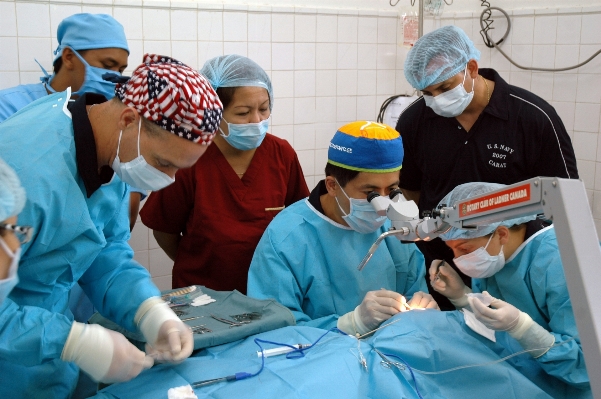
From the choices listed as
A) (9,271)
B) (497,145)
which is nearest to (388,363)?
(9,271)

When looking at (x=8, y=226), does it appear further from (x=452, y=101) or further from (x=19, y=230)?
(x=452, y=101)

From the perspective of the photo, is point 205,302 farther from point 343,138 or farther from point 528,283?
point 528,283

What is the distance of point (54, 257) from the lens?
5.23 feet

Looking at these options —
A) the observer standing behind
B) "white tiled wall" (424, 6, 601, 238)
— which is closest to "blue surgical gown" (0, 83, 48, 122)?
the observer standing behind

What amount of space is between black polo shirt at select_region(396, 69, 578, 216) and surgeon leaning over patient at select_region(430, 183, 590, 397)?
653mm

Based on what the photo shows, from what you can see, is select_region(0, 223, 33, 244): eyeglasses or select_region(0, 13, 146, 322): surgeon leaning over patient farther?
select_region(0, 13, 146, 322): surgeon leaning over patient

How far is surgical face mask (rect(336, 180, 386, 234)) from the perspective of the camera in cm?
226

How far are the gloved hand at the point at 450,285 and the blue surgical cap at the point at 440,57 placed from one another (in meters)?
0.87

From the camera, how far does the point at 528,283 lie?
2.01 m

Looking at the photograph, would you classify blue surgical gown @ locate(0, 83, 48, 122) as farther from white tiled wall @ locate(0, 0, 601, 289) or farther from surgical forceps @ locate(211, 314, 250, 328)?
surgical forceps @ locate(211, 314, 250, 328)

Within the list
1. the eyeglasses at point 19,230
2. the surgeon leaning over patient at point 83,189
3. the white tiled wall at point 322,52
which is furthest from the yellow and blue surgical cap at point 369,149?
the white tiled wall at point 322,52

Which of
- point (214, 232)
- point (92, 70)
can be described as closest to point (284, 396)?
point (214, 232)

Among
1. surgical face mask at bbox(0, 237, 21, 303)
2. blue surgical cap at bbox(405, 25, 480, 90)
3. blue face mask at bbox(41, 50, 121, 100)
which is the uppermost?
blue surgical cap at bbox(405, 25, 480, 90)

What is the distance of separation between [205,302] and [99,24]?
134 centimetres
